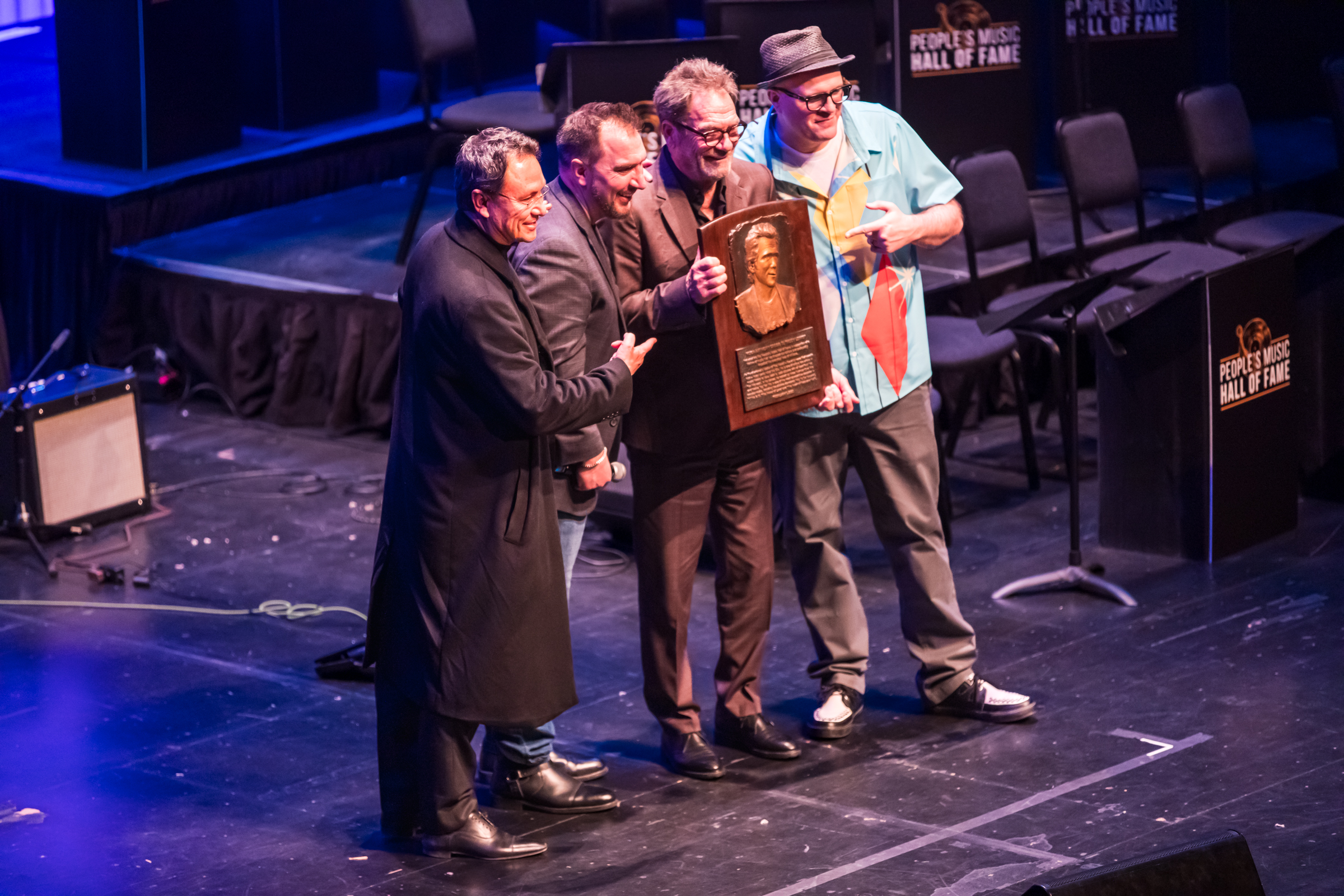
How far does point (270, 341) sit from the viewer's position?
28.9 ft

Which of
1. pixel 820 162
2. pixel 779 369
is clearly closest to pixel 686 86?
pixel 820 162

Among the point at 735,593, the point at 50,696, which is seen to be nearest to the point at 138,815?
the point at 50,696

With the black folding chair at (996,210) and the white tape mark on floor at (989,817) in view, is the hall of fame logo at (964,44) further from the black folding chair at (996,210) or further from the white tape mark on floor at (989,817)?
the white tape mark on floor at (989,817)

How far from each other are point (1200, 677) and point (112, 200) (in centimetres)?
572

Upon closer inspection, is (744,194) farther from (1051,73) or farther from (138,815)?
(1051,73)

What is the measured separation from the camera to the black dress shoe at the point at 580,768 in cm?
474

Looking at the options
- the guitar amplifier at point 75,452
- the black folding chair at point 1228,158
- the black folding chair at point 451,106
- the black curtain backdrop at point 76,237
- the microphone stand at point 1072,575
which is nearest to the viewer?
the microphone stand at point 1072,575

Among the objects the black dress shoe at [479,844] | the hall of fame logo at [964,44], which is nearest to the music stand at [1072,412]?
the black dress shoe at [479,844]

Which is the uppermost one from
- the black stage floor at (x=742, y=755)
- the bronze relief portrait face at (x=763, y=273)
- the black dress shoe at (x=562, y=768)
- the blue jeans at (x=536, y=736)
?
the bronze relief portrait face at (x=763, y=273)

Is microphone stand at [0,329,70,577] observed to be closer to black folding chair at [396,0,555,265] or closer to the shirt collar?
black folding chair at [396,0,555,265]

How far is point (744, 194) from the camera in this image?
15.3 ft

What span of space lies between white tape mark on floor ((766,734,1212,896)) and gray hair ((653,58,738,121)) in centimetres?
178

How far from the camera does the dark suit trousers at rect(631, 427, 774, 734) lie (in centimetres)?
473

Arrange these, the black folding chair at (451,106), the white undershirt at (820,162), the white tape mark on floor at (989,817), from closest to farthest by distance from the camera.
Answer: the white tape mark on floor at (989,817)
the white undershirt at (820,162)
the black folding chair at (451,106)
